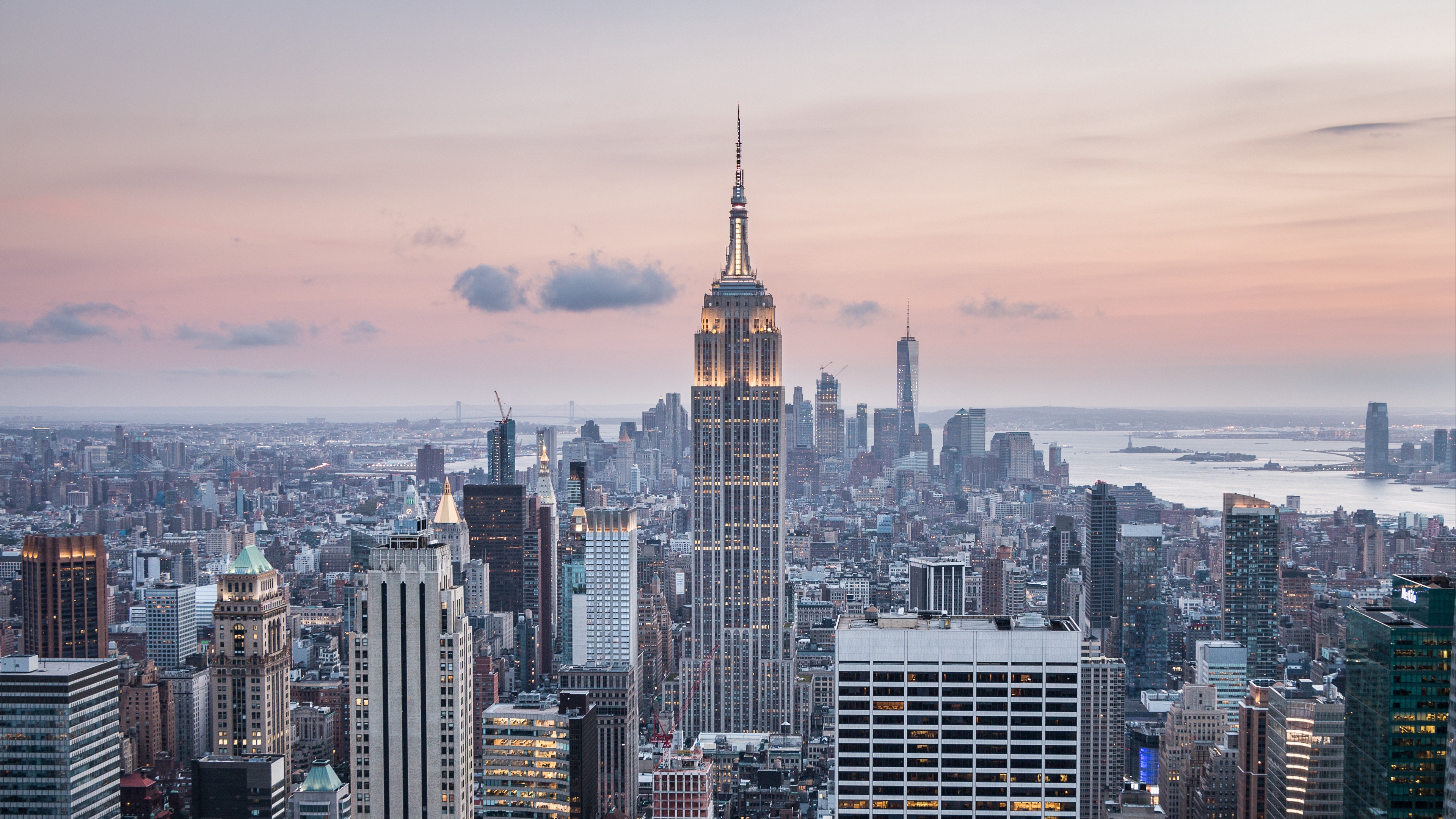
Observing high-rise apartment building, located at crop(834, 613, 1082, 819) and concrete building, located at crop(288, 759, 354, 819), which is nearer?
high-rise apartment building, located at crop(834, 613, 1082, 819)

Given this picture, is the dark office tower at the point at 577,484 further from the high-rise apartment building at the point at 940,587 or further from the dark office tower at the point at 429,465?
the high-rise apartment building at the point at 940,587

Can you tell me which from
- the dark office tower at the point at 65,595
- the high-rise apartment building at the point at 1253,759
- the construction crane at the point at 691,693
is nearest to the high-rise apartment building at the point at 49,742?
the dark office tower at the point at 65,595

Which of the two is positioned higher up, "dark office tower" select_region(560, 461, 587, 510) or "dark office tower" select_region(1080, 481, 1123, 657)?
"dark office tower" select_region(560, 461, 587, 510)

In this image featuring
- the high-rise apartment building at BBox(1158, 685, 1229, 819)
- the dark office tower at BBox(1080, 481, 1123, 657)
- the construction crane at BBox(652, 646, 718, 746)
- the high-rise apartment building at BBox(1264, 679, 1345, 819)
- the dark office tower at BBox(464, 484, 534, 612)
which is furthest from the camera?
the dark office tower at BBox(464, 484, 534, 612)

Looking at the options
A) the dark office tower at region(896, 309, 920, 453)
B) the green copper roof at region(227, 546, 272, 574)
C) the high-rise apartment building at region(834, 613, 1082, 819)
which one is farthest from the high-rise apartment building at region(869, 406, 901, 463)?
the high-rise apartment building at region(834, 613, 1082, 819)

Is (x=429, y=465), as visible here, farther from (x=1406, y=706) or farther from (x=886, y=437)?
(x=886, y=437)

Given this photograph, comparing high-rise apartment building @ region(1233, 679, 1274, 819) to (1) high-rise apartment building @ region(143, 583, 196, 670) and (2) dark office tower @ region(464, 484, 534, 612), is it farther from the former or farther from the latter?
(2) dark office tower @ region(464, 484, 534, 612)
